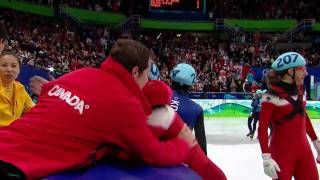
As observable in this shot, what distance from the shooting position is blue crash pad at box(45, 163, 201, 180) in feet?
5.77

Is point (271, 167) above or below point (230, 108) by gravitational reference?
above

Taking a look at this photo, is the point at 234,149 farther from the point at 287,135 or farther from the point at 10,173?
the point at 10,173

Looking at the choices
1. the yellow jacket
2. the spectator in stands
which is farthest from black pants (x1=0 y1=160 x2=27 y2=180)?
the spectator in stands

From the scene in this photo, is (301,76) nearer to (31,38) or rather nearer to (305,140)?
(305,140)

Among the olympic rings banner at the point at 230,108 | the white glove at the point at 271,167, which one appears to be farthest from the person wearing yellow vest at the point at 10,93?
the olympic rings banner at the point at 230,108

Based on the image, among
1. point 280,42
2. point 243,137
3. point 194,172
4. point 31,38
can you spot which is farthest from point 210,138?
point 280,42

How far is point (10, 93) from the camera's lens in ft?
11.7

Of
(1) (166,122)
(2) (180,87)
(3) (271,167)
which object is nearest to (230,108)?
(3) (271,167)

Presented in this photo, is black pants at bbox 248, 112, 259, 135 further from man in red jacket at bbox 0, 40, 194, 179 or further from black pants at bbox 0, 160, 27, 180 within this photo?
black pants at bbox 0, 160, 27, 180

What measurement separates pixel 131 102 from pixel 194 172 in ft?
1.15

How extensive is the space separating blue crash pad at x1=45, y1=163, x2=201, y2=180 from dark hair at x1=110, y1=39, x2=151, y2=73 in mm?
352

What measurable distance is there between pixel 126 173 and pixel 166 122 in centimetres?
27


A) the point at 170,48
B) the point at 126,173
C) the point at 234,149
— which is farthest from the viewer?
the point at 170,48

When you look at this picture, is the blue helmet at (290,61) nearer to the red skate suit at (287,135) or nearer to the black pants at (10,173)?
the red skate suit at (287,135)
